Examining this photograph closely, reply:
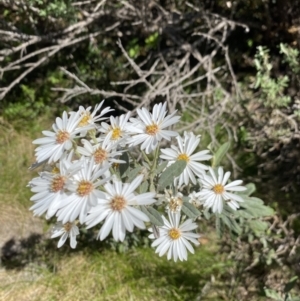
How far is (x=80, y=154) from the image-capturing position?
1.34m

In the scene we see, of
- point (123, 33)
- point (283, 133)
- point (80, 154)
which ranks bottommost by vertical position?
point (80, 154)

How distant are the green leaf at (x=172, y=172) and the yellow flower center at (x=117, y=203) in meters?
0.23

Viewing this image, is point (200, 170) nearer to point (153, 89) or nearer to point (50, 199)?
point (50, 199)

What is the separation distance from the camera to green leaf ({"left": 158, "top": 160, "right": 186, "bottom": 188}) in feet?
4.57

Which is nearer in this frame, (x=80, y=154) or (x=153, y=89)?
(x=80, y=154)

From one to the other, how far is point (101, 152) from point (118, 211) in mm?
189

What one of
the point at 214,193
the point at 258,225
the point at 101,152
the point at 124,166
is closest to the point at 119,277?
the point at 258,225

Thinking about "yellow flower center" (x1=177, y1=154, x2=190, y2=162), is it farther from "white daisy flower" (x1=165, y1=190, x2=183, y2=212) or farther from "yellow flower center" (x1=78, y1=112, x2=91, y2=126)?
"yellow flower center" (x1=78, y1=112, x2=91, y2=126)

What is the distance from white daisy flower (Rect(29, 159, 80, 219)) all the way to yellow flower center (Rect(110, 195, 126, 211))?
12 cm

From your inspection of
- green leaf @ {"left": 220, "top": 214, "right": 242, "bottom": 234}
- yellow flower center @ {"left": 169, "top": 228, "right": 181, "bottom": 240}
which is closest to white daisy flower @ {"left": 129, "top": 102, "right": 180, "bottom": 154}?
yellow flower center @ {"left": 169, "top": 228, "right": 181, "bottom": 240}

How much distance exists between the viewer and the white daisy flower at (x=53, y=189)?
1.21m

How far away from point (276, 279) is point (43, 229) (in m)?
1.12

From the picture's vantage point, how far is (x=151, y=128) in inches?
55.1

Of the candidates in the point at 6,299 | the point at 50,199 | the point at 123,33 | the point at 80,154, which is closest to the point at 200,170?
the point at 80,154
